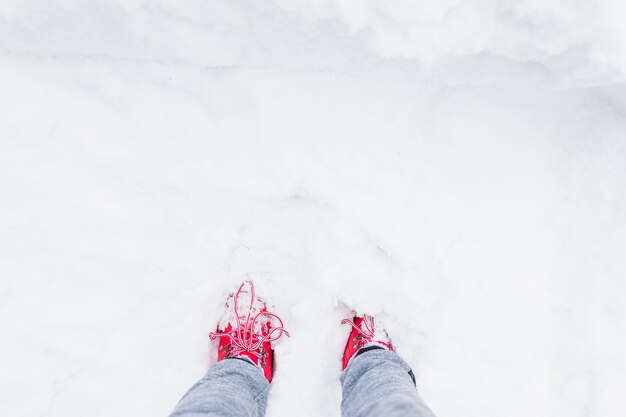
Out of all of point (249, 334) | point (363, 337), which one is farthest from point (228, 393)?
point (363, 337)

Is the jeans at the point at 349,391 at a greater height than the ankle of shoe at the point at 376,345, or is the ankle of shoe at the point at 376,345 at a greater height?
the ankle of shoe at the point at 376,345

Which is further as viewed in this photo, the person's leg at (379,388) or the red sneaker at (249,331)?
the red sneaker at (249,331)

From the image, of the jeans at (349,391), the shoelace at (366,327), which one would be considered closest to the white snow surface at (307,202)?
the shoelace at (366,327)

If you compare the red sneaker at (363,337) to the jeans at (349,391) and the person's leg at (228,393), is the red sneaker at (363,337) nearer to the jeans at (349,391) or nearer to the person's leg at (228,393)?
the jeans at (349,391)

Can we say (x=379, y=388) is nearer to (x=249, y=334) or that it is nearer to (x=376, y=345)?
(x=376, y=345)

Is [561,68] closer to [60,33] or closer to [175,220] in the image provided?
[175,220]

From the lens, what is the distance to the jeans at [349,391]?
3.01 ft

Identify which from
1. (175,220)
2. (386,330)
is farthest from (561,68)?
(175,220)

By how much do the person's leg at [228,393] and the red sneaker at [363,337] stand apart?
0.25 metres

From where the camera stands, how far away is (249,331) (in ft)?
4.34

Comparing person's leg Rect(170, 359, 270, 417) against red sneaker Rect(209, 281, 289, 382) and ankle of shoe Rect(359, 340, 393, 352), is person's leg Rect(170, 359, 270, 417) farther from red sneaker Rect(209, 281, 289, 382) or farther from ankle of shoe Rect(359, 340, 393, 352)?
ankle of shoe Rect(359, 340, 393, 352)

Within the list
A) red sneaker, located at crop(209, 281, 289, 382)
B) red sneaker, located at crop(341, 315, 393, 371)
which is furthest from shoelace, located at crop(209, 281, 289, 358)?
red sneaker, located at crop(341, 315, 393, 371)

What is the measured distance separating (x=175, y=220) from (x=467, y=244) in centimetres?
77

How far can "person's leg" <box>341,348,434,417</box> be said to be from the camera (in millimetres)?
896
